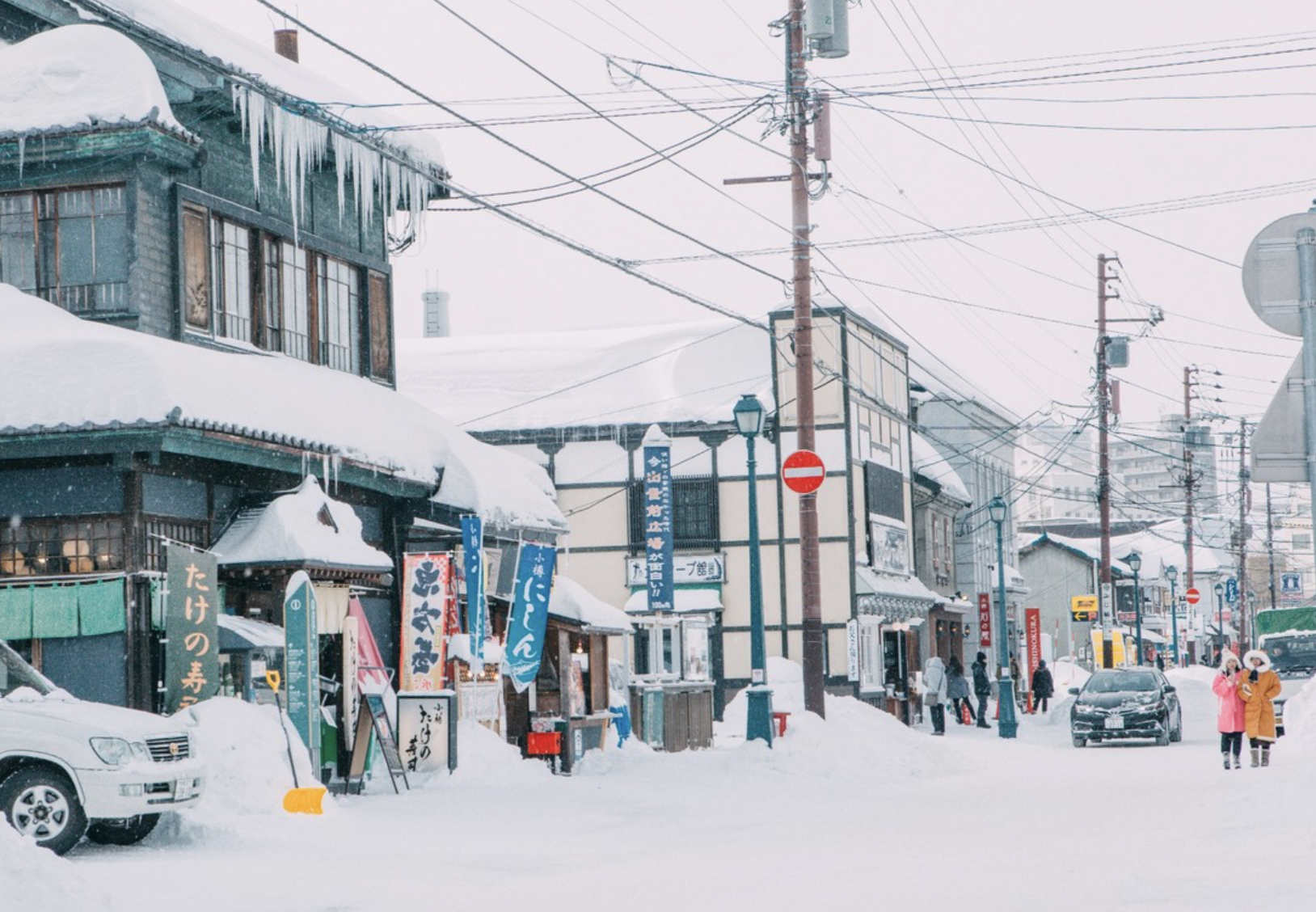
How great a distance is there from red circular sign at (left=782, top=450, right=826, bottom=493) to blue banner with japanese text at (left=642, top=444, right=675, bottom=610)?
28.6 feet

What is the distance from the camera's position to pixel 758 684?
24250mm

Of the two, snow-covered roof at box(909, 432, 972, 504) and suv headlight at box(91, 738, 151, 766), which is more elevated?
snow-covered roof at box(909, 432, 972, 504)

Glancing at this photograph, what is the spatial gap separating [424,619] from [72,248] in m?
6.02

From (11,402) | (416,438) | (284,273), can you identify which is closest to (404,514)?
(416,438)

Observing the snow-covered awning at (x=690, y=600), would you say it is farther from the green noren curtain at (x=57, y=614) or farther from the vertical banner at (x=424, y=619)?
Result: the green noren curtain at (x=57, y=614)

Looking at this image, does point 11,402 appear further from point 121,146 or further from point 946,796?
point 946,796

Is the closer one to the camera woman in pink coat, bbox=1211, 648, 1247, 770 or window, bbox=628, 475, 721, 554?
woman in pink coat, bbox=1211, 648, 1247, 770

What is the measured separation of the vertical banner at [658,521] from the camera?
109 feet

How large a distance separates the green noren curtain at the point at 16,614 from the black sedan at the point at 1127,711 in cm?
2090

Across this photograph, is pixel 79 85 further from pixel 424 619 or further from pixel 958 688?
pixel 958 688

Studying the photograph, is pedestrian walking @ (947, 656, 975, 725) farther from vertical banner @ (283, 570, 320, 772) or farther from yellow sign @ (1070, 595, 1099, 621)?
vertical banner @ (283, 570, 320, 772)

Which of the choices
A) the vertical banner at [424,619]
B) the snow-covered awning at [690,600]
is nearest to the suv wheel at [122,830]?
the vertical banner at [424,619]

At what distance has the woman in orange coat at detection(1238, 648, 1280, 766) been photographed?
22500 mm

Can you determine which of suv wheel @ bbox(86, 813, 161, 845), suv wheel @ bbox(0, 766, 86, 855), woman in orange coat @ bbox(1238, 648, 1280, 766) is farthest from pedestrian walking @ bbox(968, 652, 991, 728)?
suv wheel @ bbox(0, 766, 86, 855)
